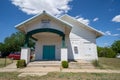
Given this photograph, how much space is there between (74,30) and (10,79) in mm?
14946

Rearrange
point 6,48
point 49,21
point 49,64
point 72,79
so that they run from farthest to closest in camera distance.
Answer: point 6,48
point 49,21
point 49,64
point 72,79

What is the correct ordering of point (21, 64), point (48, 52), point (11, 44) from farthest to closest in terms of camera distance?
1. point (11, 44)
2. point (48, 52)
3. point (21, 64)

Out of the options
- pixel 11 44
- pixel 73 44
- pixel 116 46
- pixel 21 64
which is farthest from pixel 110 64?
pixel 116 46

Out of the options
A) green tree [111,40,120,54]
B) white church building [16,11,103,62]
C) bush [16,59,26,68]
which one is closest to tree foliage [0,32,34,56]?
white church building [16,11,103,62]

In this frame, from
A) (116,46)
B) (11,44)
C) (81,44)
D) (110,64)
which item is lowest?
(110,64)

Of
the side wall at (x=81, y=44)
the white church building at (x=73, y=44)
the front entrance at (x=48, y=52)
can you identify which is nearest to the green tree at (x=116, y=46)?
the side wall at (x=81, y=44)

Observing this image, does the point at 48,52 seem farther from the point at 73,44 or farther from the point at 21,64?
the point at 21,64

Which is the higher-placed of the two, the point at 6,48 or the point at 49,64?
the point at 6,48

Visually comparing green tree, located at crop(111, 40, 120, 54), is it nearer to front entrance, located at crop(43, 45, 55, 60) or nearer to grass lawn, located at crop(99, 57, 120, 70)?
grass lawn, located at crop(99, 57, 120, 70)

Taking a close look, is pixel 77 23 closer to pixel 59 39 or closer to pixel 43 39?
pixel 59 39

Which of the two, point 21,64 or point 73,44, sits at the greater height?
point 73,44

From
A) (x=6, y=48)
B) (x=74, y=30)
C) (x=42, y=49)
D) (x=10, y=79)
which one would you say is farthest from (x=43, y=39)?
(x=6, y=48)

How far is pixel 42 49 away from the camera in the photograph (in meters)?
21.8

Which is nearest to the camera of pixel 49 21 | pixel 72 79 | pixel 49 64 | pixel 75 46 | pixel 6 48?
pixel 72 79
